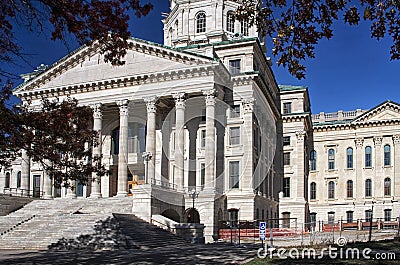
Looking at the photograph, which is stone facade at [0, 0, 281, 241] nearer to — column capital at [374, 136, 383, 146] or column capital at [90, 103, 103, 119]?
column capital at [90, 103, 103, 119]

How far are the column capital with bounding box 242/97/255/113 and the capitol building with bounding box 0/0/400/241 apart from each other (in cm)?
10

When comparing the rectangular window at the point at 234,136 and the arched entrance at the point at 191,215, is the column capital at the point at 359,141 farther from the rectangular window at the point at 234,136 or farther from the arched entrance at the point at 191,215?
the arched entrance at the point at 191,215

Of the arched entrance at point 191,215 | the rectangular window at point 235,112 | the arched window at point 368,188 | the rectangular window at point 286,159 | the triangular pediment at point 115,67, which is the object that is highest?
the triangular pediment at point 115,67

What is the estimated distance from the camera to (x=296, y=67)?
12289mm

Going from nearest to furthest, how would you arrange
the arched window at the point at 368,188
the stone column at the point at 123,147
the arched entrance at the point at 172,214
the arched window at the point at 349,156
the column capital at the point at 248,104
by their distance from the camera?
1. the arched entrance at the point at 172,214
2. the stone column at the point at 123,147
3. the column capital at the point at 248,104
4. the arched window at the point at 368,188
5. the arched window at the point at 349,156

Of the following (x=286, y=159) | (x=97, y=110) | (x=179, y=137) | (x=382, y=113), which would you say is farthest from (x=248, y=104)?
(x=382, y=113)

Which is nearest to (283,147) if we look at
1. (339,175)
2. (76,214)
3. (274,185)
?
(274,185)

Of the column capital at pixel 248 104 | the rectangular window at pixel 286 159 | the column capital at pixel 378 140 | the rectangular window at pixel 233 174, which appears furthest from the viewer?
the column capital at pixel 378 140

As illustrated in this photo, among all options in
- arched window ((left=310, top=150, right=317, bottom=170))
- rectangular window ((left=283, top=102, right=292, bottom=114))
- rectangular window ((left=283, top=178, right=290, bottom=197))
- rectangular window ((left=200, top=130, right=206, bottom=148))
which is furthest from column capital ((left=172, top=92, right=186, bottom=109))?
arched window ((left=310, top=150, right=317, bottom=170))

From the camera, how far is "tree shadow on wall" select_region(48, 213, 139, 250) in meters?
29.2

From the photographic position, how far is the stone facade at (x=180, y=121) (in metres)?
45.2

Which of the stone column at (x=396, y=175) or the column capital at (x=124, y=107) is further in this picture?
the stone column at (x=396, y=175)

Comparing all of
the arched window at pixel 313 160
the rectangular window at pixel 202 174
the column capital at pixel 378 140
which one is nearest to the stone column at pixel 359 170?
the column capital at pixel 378 140

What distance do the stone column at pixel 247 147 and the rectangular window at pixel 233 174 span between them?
1.58ft
